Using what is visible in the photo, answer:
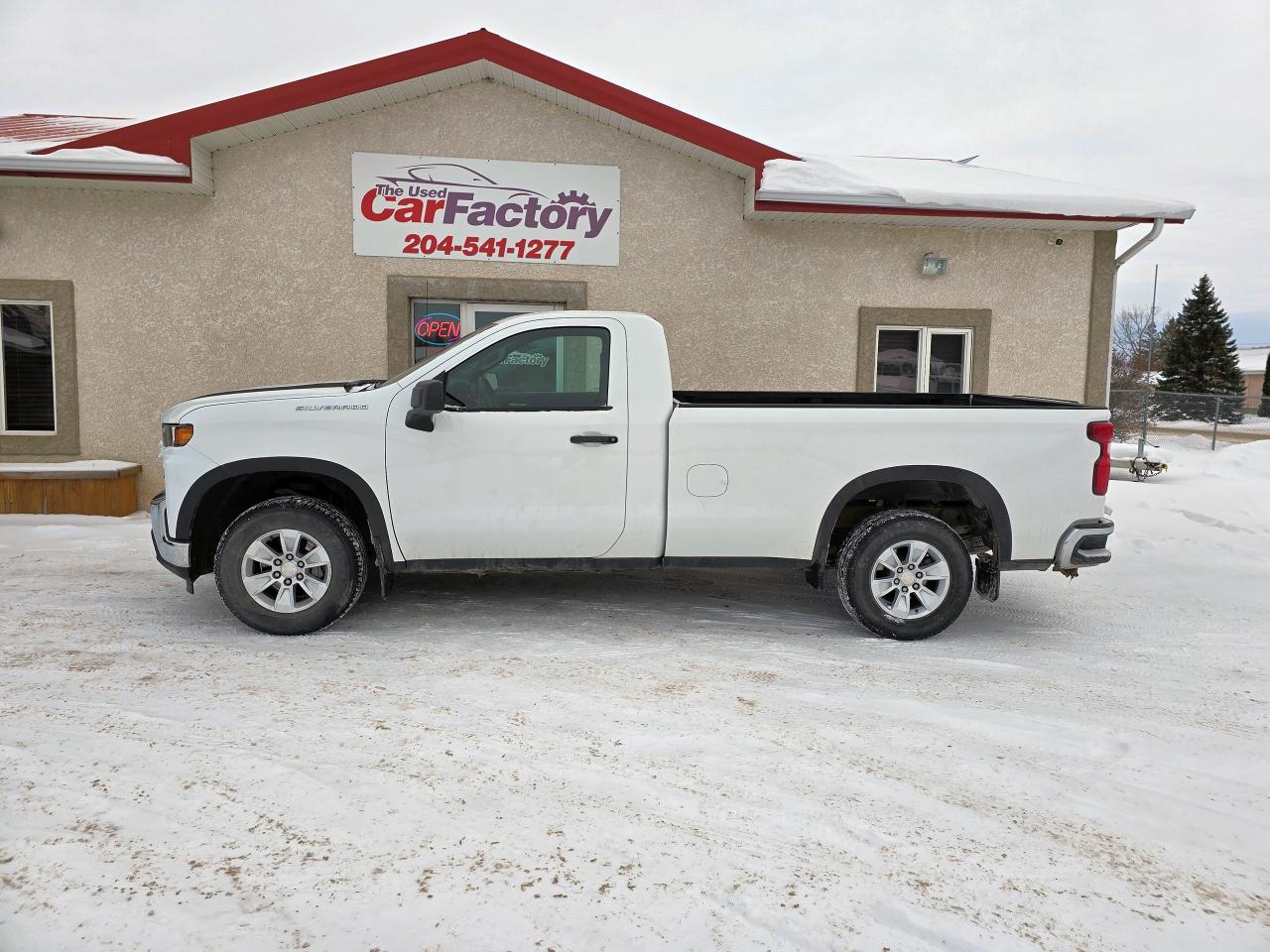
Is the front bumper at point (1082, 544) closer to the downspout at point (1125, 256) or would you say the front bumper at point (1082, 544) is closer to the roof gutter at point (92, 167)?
the downspout at point (1125, 256)

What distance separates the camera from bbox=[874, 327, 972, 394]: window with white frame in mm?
10219

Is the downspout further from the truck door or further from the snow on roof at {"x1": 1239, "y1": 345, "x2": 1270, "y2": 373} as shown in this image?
the snow on roof at {"x1": 1239, "y1": 345, "x2": 1270, "y2": 373}

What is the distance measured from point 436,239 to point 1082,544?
22.9ft

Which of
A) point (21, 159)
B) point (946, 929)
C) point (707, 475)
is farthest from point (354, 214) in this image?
point (946, 929)

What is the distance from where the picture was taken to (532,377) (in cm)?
511

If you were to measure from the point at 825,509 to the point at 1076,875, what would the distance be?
2.69 m

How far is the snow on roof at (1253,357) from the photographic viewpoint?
79.3 m

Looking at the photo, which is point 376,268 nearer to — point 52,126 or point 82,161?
point 82,161

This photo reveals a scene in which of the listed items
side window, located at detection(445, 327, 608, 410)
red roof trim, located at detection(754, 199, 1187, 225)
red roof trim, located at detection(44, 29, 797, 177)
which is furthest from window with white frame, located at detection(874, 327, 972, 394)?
side window, located at detection(445, 327, 608, 410)

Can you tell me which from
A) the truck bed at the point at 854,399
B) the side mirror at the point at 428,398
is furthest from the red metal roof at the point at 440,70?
the side mirror at the point at 428,398

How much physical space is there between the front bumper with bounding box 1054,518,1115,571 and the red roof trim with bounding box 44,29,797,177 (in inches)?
209

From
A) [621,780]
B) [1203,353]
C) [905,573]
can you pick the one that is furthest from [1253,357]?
[621,780]

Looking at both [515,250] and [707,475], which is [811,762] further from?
[515,250]

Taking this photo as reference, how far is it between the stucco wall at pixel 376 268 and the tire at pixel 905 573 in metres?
4.74
